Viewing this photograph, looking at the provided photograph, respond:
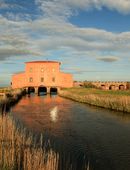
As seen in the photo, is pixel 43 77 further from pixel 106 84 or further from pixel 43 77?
pixel 106 84

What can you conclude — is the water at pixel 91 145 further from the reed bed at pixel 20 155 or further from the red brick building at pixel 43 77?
the red brick building at pixel 43 77

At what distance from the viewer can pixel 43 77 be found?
83375mm

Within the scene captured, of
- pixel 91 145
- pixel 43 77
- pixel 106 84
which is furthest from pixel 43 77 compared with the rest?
pixel 91 145

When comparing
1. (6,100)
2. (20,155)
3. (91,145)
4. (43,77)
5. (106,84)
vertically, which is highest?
(43,77)

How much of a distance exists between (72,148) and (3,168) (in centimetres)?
553

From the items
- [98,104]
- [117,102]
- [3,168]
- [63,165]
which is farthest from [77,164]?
[98,104]

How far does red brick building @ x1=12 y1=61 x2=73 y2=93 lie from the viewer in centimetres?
8281

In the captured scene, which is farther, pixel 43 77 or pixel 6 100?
pixel 43 77

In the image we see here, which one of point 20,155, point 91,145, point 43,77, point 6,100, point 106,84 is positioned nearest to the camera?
point 20,155

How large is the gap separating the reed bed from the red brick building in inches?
2767

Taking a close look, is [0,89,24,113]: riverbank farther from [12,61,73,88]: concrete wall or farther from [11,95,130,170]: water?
[12,61,73,88]: concrete wall

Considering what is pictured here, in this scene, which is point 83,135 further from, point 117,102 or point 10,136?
point 117,102

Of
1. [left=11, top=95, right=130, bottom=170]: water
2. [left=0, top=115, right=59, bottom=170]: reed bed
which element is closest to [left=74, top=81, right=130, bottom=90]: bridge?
[left=11, top=95, right=130, bottom=170]: water

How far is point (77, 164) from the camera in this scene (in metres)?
10.6
